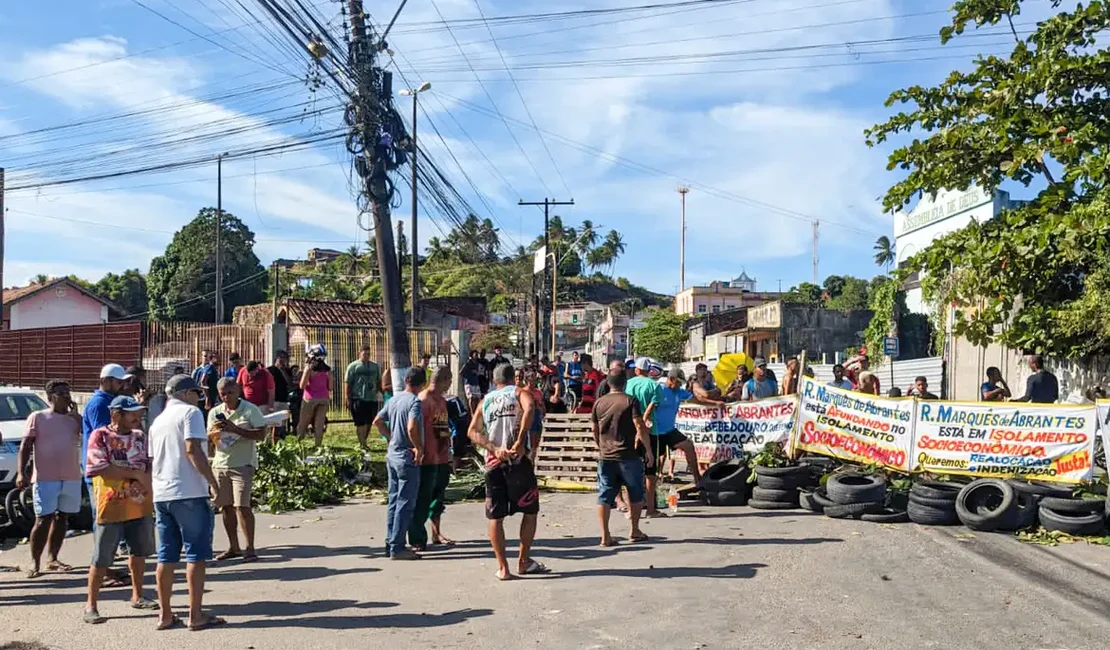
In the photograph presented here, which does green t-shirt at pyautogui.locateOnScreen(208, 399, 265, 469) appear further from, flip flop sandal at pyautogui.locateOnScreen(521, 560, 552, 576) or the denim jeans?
flip flop sandal at pyautogui.locateOnScreen(521, 560, 552, 576)

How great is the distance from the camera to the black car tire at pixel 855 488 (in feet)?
35.1

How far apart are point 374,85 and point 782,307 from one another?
116 feet

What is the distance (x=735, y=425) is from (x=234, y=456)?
677 centimetres

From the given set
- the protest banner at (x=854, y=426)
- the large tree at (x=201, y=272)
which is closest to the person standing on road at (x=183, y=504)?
the protest banner at (x=854, y=426)

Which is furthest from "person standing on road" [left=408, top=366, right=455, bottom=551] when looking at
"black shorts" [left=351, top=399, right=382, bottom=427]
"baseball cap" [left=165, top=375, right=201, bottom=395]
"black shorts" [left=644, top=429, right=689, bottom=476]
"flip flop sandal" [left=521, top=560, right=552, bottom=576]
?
"black shorts" [left=351, top=399, right=382, bottom=427]

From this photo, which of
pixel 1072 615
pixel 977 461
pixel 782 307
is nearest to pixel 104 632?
pixel 1072 615

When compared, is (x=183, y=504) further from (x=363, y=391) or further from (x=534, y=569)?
(x=363, y=391)

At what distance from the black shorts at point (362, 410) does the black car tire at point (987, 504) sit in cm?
964

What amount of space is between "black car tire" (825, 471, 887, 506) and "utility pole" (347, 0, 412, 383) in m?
6.70

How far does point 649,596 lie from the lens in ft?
24.3

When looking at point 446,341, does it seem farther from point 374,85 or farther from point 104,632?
point 104,632

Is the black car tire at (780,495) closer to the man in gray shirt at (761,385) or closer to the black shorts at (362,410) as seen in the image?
the man in gray shirt at (761,385)

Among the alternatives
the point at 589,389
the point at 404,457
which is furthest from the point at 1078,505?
the point at 589,389

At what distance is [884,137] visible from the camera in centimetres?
1605
